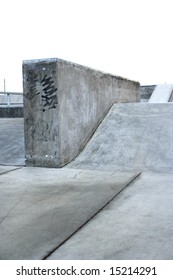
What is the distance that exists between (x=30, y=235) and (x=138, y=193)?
5.56 feet

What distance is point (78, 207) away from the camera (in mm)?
3318

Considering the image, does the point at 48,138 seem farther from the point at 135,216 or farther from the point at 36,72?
the point at 135,216

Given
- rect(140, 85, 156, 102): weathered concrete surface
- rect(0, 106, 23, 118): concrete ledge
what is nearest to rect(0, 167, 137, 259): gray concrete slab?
rect(0, 106, 23, 118): concrete ledge

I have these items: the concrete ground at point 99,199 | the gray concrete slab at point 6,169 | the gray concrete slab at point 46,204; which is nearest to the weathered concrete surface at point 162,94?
the concrete ground at point 99,199

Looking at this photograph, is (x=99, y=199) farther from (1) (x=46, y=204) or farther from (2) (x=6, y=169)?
(2) (x=6, y=169)

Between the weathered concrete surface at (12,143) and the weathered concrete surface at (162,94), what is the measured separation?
31.9 ft

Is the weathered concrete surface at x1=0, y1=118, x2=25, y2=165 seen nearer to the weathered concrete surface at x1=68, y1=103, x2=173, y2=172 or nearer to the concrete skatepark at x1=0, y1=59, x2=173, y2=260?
the concrete skatepark at x1=0, y1=59, x2=173, y2=260

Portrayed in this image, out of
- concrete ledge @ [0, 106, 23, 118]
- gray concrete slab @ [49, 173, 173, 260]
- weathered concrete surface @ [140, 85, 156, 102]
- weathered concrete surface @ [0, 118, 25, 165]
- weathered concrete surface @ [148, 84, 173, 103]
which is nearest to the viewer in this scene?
gray concrete slab @ [49, 173, 173, 260]

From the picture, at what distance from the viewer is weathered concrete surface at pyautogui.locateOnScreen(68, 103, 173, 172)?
5664 mm

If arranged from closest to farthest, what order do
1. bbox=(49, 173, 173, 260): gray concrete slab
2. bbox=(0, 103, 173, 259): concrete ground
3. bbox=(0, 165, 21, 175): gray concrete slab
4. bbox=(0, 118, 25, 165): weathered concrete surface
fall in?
bbox=(49, 173, 173, 260): gray concrete slab
bbox=(0, 103, 173, 259): concrete ground
bbox=(0, 165, 21, 175): gray concrete slab
bbox=(0, 118, 25, 165): weathered concrete surface

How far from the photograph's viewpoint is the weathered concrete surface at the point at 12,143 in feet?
20.9

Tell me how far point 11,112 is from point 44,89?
5.28 meters

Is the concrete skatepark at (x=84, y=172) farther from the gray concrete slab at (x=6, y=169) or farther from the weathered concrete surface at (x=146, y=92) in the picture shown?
the weathered concrete surface at (x=146, y=92)
